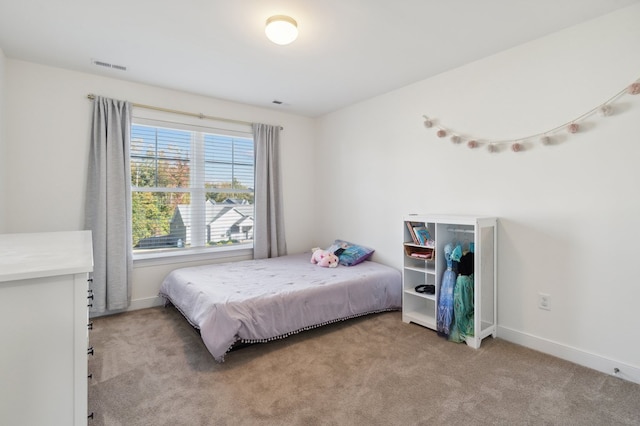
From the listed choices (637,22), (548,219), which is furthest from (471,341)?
(637,22)

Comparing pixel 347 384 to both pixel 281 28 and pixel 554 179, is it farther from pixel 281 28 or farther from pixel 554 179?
pixel 281 28

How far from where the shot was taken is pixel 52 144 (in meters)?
2.91

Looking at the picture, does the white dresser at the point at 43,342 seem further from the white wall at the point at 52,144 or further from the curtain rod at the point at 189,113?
the curtain rod at the point at 189,113

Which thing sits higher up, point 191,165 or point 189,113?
point 189,113

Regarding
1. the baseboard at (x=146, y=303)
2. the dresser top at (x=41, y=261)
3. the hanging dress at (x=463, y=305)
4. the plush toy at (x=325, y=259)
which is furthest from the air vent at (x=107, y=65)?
the hanging dress at (x=463, y=305)

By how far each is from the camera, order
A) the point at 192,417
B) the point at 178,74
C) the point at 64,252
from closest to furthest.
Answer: the point at 64,252, the point at 192,417, the point at 178,74

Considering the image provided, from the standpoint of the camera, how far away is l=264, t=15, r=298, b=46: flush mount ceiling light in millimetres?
2043

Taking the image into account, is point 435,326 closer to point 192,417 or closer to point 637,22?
point 192,417

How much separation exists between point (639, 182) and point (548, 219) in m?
0.54

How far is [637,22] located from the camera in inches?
76.4

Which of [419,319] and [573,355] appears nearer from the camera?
[573,355]

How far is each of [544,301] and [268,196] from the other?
3.10 metres

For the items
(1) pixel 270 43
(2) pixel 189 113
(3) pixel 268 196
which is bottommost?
(3) pixel 268 196

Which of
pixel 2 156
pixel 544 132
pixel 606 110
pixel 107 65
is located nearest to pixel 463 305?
pixel 544 132
